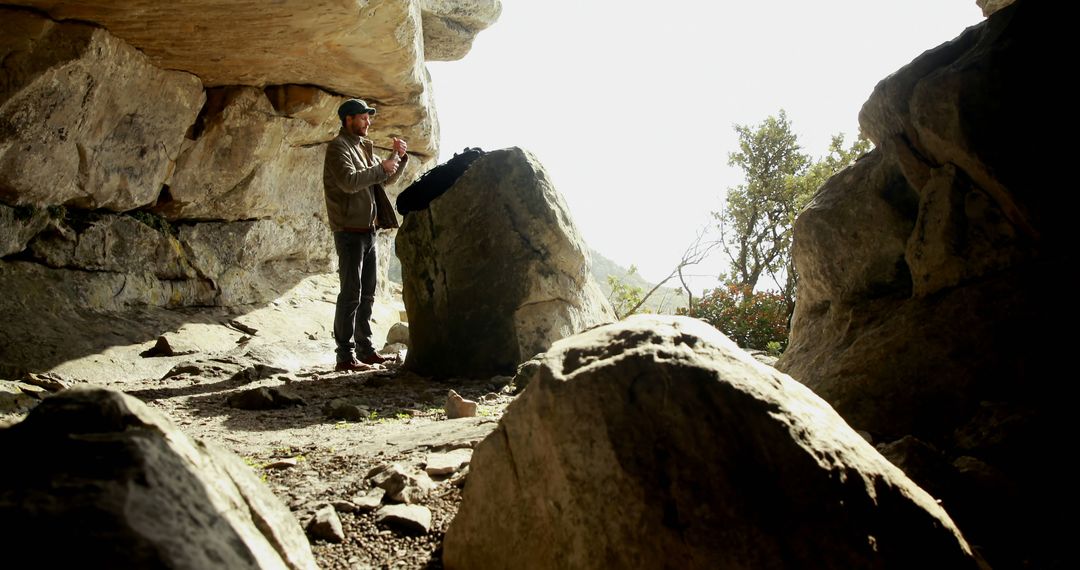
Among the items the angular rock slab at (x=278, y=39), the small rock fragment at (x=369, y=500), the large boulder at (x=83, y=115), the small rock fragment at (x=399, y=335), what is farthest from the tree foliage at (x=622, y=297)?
the small rock fragment at (x=369, y=500)

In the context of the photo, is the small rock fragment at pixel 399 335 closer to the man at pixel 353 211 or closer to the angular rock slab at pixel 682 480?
the man at pixel 353 211

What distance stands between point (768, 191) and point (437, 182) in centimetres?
784

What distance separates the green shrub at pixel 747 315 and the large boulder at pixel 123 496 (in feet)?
26.5

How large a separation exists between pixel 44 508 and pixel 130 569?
0.22 m

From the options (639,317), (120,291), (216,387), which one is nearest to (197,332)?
(120,291)

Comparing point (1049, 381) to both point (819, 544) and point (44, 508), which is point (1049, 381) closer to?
point (819, 544)

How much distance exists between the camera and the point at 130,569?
1240 millimetres

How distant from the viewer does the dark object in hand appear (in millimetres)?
6230

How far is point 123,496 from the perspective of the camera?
135 cm

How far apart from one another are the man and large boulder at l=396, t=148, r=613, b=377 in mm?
583

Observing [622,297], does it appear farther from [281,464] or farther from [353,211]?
[281,464]

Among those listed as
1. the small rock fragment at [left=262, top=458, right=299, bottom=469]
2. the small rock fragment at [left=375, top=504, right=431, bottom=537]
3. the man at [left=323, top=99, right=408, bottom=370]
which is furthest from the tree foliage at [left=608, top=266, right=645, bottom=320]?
the small rock fragment at [left=375, top=504, right=431, bottom=537]

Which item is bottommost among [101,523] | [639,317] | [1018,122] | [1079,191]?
[101,523]

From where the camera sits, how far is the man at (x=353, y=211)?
6.20m
